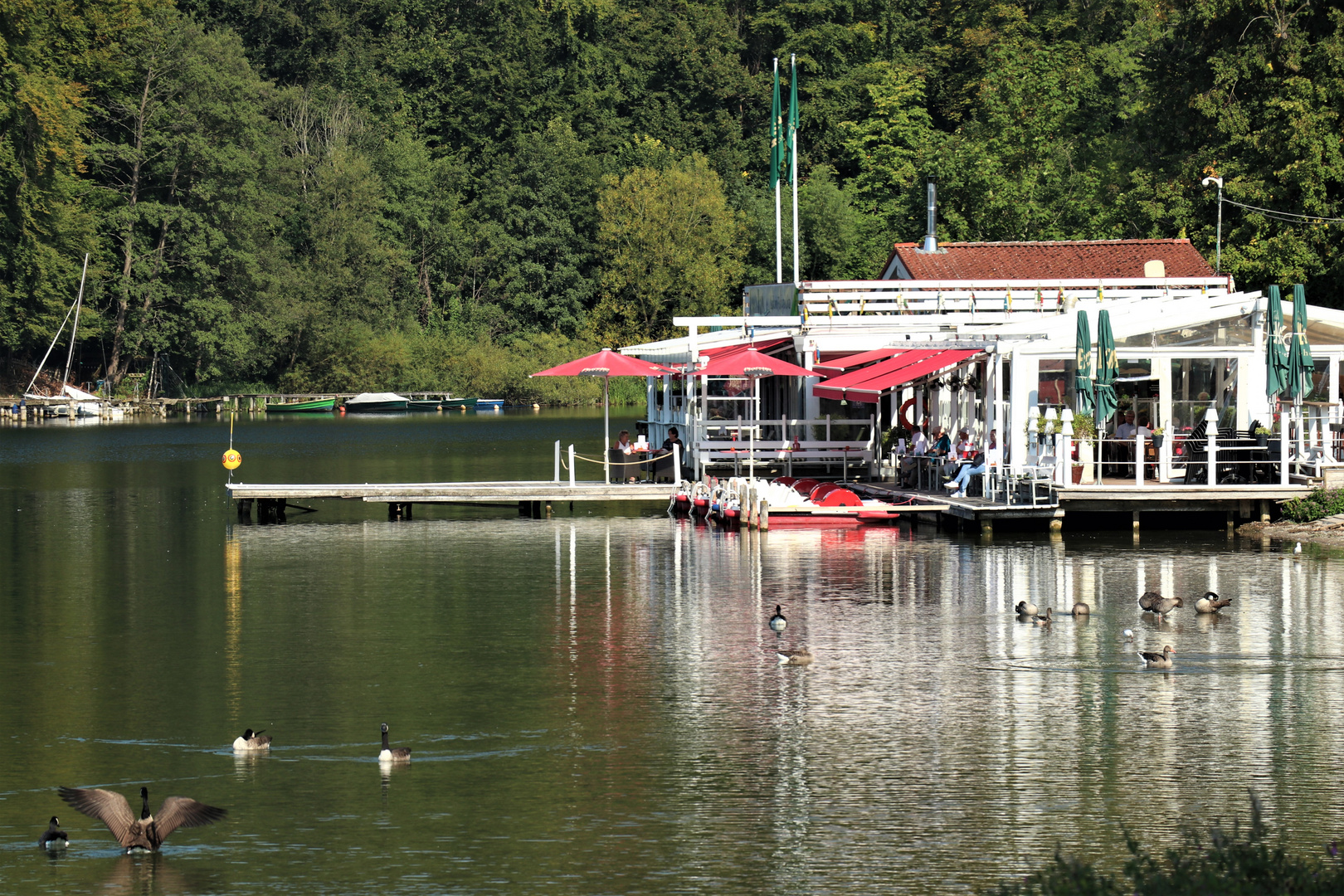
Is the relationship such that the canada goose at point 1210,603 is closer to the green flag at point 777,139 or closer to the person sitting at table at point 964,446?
the person sitting at table at point 964,446

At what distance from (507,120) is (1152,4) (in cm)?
4446

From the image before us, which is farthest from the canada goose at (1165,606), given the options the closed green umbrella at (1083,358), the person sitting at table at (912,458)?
the person sitting at table at (912,458)

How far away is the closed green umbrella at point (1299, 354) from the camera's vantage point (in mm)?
30766

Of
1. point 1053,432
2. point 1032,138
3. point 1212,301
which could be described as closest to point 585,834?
point 1053,432

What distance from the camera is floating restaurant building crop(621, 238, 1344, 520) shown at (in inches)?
1228

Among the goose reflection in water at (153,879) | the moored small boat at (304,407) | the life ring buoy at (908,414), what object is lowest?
the goose reflection in water at (153,879)

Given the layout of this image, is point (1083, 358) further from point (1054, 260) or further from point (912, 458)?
point (1054, 260)

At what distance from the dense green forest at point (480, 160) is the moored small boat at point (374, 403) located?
3082 millimetres

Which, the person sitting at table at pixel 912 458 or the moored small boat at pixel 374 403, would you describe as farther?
the moored small boat at pixel 374 403

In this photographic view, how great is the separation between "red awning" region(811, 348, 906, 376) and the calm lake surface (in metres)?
7.40

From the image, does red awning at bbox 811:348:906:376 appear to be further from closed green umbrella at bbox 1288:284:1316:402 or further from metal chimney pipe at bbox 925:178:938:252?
metal chimney pipe at bbox 925:178:938:252

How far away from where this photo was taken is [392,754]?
1442 centimetres

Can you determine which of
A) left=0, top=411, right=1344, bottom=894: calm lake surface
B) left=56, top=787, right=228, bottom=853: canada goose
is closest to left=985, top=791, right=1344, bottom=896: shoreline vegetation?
left=0, top=411, right=1344, bottom=894: calm lake surface

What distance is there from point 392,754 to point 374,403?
3684 inches
